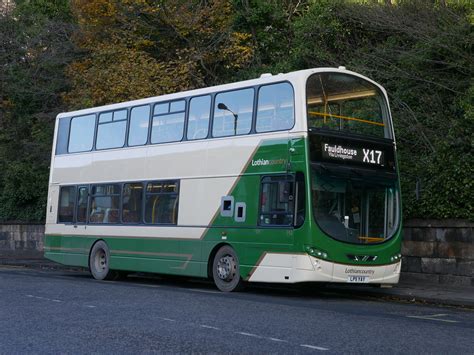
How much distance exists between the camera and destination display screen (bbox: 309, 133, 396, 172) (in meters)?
15.2

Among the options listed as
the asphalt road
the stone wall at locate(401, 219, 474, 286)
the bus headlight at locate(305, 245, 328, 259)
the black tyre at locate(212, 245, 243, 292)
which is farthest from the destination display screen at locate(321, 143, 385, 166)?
the black tyre at locate(212, 245, 243, 292)

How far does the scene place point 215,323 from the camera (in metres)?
11.2

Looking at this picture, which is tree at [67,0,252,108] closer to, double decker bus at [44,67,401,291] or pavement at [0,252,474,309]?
double decker bus at [44,67,401,291]

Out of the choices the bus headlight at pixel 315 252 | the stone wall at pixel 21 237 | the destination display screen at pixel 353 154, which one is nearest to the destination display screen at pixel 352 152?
the destination display screen at pixel 353 154

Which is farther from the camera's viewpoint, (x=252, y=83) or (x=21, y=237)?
(x=21, y=237)

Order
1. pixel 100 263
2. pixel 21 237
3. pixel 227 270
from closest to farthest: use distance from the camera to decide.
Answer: pixel 227 270 → pixel 100 263 → pixel 21 237

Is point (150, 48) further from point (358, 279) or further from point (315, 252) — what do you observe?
point (358, 279)

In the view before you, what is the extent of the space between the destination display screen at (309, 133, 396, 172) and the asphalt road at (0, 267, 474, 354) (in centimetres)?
270

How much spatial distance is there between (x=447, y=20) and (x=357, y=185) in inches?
Result: 277

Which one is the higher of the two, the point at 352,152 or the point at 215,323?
the point at 352,152

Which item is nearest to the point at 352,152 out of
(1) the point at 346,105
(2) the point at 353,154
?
(2) the point at 353,154

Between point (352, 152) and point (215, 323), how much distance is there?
18.8 feet

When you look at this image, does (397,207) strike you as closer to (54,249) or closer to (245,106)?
(245,106)

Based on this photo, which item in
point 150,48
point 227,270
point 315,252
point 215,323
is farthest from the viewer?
point 150,48
